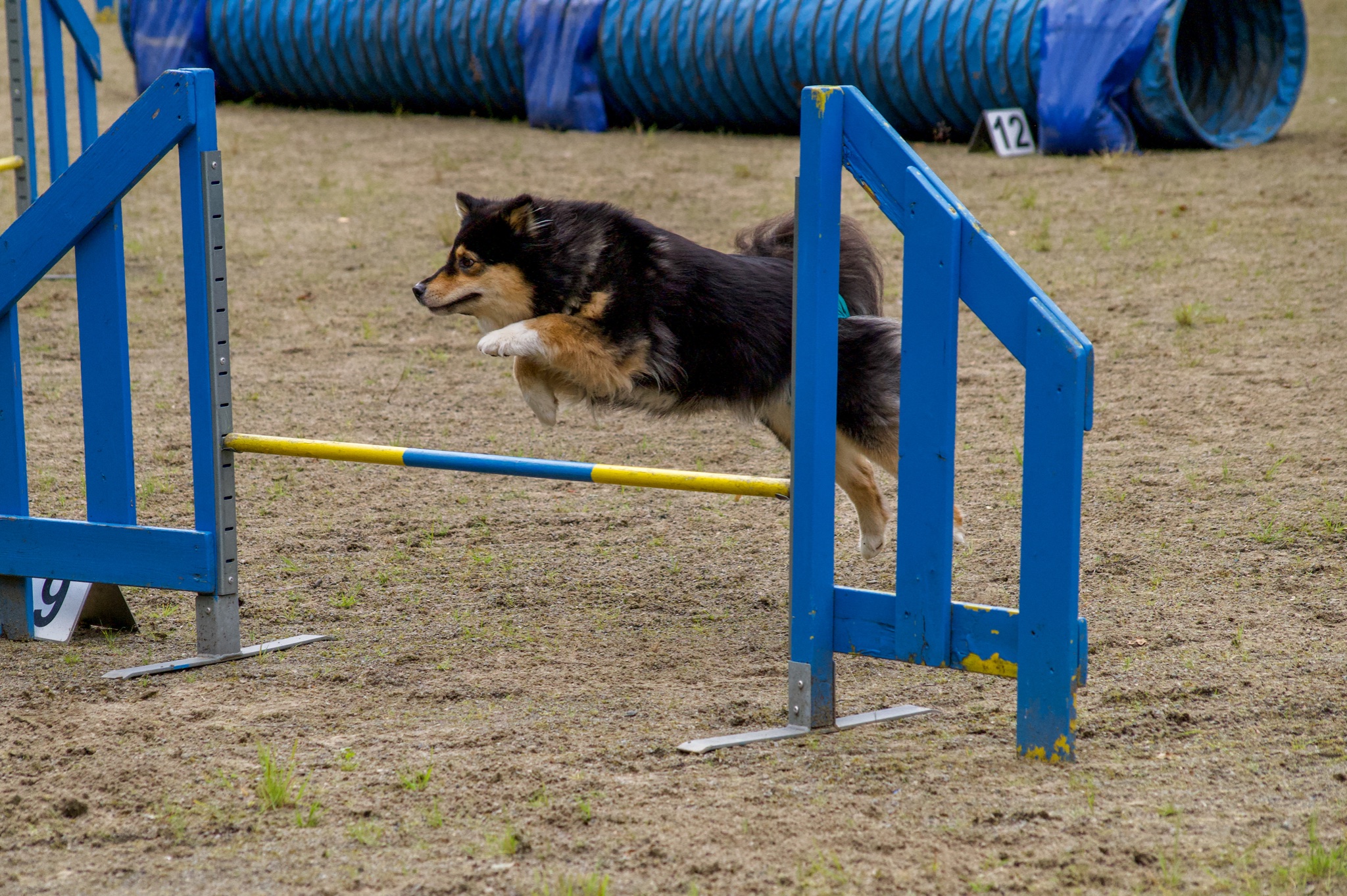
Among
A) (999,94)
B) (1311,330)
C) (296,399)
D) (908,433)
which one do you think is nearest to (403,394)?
(296,399)

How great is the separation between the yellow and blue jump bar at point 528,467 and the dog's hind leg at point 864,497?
3.45 ft

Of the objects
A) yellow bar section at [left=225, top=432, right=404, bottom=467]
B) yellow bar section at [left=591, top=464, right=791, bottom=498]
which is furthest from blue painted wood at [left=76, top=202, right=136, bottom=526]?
yellow bar section at [left=591, top=464, right=791, bottom=498]

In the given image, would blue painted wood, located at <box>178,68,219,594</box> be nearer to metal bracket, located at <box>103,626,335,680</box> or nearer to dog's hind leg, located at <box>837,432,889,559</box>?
metal bracket, located at <box>103,626,335,680</box>

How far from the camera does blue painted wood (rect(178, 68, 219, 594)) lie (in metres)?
3.42

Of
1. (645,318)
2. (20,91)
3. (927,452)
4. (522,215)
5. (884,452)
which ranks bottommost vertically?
(884,452)

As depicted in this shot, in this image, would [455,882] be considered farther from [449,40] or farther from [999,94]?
[449,40]

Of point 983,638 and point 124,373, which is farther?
point 124,373

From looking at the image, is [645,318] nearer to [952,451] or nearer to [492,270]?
[492,270]

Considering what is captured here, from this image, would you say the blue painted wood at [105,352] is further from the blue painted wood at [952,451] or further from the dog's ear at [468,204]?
the blue painted wood at [952,451]

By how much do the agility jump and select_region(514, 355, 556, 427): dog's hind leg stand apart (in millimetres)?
663

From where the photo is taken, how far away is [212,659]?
3535 millimetres

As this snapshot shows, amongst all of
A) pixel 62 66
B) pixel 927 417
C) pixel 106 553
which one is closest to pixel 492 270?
pixel 106 553

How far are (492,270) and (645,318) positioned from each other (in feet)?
1.63

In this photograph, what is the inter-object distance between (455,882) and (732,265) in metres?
1.96
